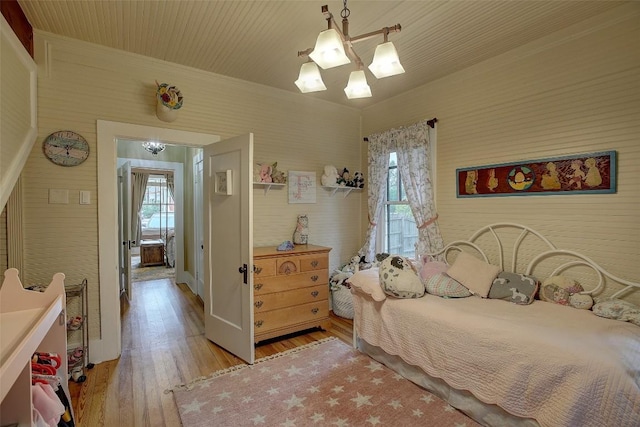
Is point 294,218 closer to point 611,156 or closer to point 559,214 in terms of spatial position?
point 559,214

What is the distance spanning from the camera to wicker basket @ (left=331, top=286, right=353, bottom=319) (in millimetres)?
3676

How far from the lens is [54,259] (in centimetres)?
252

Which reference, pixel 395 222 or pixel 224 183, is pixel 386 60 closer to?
pixel 224 183

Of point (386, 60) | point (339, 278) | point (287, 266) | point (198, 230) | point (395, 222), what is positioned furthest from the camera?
point (198, 230)

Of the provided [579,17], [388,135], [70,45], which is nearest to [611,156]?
[579,17]

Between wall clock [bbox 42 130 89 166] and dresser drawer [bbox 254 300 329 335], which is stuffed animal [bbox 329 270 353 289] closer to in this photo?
dresser drawer [bbox 254 300 329 335]

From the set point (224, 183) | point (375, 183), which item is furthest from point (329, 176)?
point (224, 183)

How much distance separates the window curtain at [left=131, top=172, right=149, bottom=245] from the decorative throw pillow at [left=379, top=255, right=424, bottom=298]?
7.35 meters

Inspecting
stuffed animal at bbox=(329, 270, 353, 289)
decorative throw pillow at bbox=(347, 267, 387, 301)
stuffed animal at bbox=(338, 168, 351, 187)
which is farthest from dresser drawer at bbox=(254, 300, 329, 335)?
stuffed animal at bbox=(338, 168, 351, 187)

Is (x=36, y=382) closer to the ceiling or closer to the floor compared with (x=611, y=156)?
closer to the floor

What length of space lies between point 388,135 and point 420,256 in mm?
1536

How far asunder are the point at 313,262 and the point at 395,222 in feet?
4.24

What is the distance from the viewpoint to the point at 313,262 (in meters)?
3.33

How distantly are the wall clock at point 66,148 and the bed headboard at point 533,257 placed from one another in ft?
11.6
